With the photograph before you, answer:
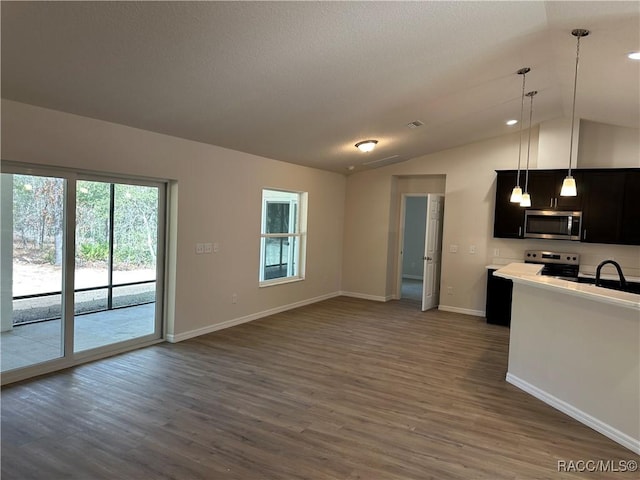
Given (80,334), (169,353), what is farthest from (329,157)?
(80,334)

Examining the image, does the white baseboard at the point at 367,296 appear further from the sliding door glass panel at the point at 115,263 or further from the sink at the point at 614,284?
the sliding door glass panel at the point at 115,263

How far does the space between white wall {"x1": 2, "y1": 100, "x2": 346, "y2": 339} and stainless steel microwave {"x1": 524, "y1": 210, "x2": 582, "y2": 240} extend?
11.5 feet

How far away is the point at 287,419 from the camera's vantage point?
3098 millimetres

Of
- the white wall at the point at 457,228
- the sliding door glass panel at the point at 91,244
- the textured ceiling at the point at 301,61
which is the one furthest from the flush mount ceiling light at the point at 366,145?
the sliding door glass panel at the point at 91,244

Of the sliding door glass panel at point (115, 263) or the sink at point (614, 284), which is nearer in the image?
the sliding door glass panel at point (115, 263)

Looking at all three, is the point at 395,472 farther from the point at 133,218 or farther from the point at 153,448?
the point at 133,218

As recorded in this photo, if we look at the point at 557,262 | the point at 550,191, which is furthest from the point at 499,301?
the point at 550,191

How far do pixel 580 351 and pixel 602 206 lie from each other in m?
3.43

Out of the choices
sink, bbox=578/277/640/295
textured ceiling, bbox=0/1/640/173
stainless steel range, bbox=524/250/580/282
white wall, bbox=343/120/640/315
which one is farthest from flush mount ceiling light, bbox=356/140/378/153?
sink, bbox=578/277/640/295

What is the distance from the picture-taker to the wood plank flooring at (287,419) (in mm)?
2520

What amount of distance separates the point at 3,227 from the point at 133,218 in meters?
1.25

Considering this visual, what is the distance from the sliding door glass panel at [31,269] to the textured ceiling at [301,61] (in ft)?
2.65

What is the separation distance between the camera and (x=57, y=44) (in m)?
2.67

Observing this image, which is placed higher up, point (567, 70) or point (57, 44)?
point (567, 70)
